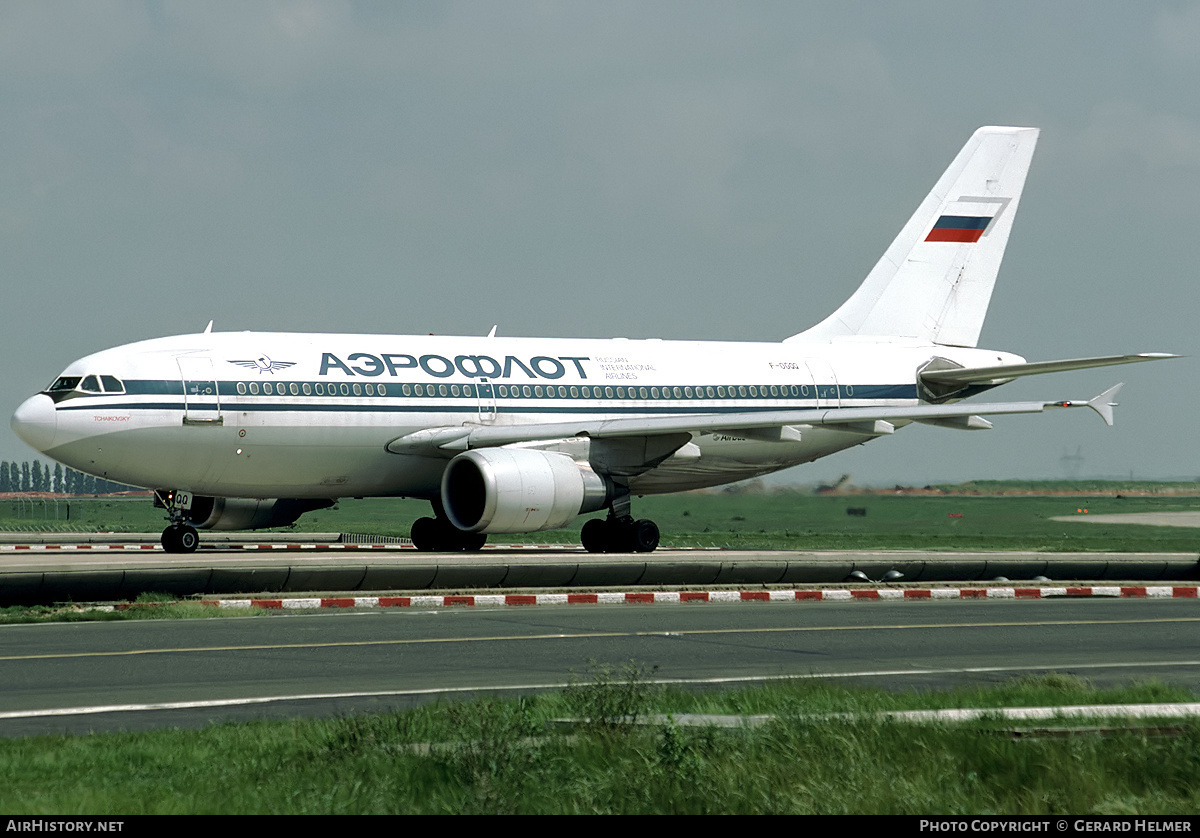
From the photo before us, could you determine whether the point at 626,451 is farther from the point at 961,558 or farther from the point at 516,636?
the point at 516,636

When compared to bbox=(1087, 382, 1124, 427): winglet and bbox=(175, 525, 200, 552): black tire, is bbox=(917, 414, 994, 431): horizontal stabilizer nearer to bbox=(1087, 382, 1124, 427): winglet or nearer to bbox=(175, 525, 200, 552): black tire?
bbox=(1087, 382, 1124, 427): winglet

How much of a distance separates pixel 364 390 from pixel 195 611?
1044cm

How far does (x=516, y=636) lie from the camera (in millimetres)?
14984

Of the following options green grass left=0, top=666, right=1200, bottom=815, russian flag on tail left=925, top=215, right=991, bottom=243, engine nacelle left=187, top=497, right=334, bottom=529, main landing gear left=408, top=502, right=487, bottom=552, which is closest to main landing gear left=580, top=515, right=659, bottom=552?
main landing gear left=408, top=502, right=487, bottom=552

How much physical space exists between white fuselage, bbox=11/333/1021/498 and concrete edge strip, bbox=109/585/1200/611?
25.0 feet

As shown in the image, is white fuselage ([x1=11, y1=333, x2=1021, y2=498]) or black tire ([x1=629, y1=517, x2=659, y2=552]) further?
black tire ([x1=629, y1=517, x2=659, y2=552])

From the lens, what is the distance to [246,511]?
2983 centimetres

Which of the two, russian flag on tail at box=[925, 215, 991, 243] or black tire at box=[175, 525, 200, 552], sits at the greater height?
russian flag on tail at box=[925, 215, 991, 243]

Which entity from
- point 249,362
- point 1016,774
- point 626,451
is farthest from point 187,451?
point 1016,774

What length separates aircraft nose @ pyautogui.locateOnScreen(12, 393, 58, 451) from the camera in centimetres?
2459

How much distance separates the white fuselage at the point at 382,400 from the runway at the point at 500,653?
9018 mm

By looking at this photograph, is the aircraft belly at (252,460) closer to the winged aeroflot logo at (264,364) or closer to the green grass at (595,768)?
the winged aeroflot logo at (264,364)

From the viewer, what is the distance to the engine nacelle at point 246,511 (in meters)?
29.5
